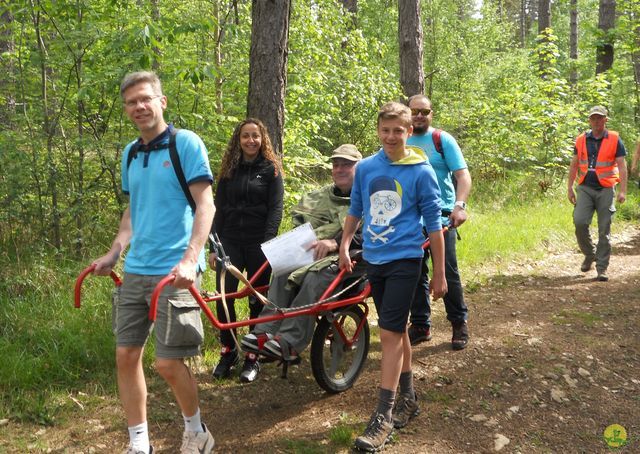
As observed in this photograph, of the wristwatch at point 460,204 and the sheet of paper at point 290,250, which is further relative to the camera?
the wristwatch at point 460,204

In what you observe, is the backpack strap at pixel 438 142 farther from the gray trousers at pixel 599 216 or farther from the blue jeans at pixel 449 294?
the gray trousers at pixel 599 216

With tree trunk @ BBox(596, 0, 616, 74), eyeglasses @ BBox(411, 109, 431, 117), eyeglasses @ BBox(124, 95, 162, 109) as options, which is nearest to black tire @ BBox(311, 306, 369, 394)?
eyeglasses @ BBox(411, 109, 431, 117)

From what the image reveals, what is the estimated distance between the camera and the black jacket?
15.5 ft

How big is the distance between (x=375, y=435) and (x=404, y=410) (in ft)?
1.48

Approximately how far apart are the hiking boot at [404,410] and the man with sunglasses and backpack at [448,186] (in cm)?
146

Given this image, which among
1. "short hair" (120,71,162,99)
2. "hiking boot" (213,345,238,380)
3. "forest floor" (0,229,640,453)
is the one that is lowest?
"forest floor" (0,229,640,453)

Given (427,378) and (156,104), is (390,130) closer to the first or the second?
(156,104)

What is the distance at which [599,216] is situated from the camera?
8.22 meters

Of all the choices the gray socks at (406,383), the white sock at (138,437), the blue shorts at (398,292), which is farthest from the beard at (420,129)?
the white sock at (138,437)

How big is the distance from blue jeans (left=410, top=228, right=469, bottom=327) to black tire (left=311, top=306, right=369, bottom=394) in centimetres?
74

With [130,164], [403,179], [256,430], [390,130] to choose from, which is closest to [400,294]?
[403,179]

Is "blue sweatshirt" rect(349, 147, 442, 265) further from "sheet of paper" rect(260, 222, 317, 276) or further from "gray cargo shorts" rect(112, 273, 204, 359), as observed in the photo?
"gray cargo shorts" rect(112, 273, 204, 359)

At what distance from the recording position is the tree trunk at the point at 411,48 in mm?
9906

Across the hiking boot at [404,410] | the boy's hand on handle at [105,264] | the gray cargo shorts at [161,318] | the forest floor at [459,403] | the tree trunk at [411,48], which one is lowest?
the forest floor at [459,403]
